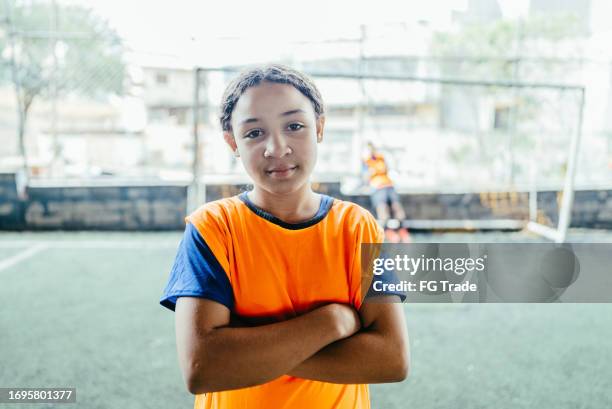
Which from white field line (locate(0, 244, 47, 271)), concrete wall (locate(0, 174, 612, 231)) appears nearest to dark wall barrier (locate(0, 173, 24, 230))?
concrete wall (locate(0, 174, 612, 231))

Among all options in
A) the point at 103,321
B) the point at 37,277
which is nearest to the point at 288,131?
the point at 103,321

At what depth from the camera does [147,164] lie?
6.49 m

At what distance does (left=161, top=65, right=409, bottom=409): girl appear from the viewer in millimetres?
759

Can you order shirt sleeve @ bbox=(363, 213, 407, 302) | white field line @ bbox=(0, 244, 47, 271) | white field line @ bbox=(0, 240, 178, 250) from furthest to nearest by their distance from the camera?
white field line @ bbox=(0, 240, 178, 250) < white field line @ bbox=(0, 244, 47, 271) < shirt sleeve @ bbox=(363, 213, 407, 302)

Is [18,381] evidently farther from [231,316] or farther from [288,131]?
[288,131]

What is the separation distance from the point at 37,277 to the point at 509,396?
3683 millimetres

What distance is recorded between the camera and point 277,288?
815 mm

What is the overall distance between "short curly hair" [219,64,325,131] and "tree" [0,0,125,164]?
567 cm

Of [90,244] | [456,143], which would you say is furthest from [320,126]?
[456,143]

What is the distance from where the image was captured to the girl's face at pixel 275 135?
80 cm

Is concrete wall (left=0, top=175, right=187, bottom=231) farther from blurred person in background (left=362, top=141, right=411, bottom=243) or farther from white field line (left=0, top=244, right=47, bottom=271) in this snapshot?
blurred person in background (left=362, top=141, right=411, bottom=243)

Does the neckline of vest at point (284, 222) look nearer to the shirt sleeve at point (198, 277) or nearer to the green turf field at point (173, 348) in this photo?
the shirt sleeve at point (198, 277)

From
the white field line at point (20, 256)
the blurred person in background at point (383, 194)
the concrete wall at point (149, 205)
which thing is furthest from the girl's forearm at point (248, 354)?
the concrete wall at point (149, 205)

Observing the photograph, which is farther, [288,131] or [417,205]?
[417,205]
